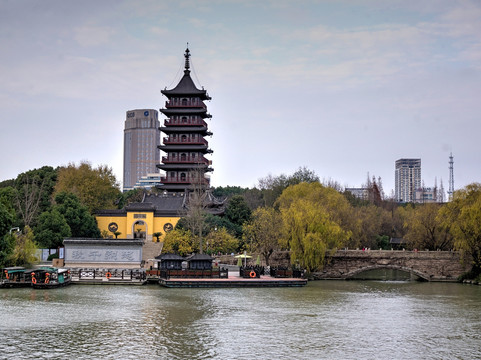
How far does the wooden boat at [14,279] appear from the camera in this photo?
143 feet

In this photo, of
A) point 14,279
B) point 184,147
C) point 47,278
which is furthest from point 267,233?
point 184,147

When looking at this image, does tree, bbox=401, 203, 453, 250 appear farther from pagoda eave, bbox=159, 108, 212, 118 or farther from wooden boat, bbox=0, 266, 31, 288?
wooden boat, bbox=0, 266, 31, 288

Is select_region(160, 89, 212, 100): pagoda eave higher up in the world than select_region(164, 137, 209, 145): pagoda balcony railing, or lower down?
higher up

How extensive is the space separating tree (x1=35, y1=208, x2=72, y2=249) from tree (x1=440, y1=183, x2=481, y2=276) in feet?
117

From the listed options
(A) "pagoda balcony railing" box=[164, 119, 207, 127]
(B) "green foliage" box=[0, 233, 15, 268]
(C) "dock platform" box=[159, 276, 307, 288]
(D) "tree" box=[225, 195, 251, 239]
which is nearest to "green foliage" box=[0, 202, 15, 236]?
(B) "green foliage" box=[0, 233, 15, 268]

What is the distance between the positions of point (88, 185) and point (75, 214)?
444 inches

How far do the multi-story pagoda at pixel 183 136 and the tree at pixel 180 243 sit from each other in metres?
19.1

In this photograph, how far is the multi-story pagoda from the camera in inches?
3236

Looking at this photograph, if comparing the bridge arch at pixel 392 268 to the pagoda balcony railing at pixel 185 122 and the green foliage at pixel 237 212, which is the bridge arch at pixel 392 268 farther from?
the pagoda balcony railing at pixel 185 122

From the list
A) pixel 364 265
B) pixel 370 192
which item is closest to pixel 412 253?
pixel 364 265

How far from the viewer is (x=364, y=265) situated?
58438mm

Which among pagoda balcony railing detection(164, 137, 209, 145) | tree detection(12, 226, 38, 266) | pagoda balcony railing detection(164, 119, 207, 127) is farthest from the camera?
pagoda balcony railing detection(164, 119, 207, 127)

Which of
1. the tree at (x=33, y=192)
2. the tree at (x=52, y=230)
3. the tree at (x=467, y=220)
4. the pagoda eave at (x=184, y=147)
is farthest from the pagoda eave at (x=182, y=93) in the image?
the tree at (x=467, y=220)

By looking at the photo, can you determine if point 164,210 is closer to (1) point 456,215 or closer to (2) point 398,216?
(1) point 456,215
